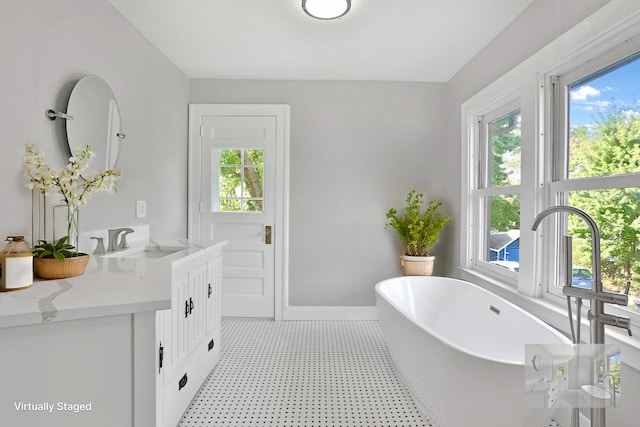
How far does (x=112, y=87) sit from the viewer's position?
6.78 ft

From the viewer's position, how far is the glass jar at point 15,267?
1123mm

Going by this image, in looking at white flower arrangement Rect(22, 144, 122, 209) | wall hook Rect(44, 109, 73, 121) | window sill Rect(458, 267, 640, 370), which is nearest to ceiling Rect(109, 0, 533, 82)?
wall hook Rect(44, 109, 73, 121)

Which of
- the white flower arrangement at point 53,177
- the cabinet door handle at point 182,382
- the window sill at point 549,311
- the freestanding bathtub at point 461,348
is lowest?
the cabinet door handle at point 182,382

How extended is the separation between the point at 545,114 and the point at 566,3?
56 cm

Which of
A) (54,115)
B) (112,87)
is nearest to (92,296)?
(54,115)

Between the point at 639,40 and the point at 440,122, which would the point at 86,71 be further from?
the point at 440,122

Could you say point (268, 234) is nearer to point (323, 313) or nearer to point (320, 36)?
point (323, 313)

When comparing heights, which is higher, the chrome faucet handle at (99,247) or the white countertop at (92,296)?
the chrome faucet handle at (99,247)

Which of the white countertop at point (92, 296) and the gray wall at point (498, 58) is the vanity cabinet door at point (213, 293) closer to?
the white countertop at point (92, 296)

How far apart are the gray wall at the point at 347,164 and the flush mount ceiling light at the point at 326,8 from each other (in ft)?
4.01

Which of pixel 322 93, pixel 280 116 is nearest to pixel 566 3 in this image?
pixel 322 93

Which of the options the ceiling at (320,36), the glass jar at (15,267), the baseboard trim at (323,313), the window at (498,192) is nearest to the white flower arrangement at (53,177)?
the glass jar at (15,267)

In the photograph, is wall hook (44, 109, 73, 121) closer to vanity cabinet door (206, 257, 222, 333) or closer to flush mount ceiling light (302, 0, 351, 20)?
vanity cabinet door (206, 257, 222, 333)

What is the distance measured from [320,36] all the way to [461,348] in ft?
7.19
